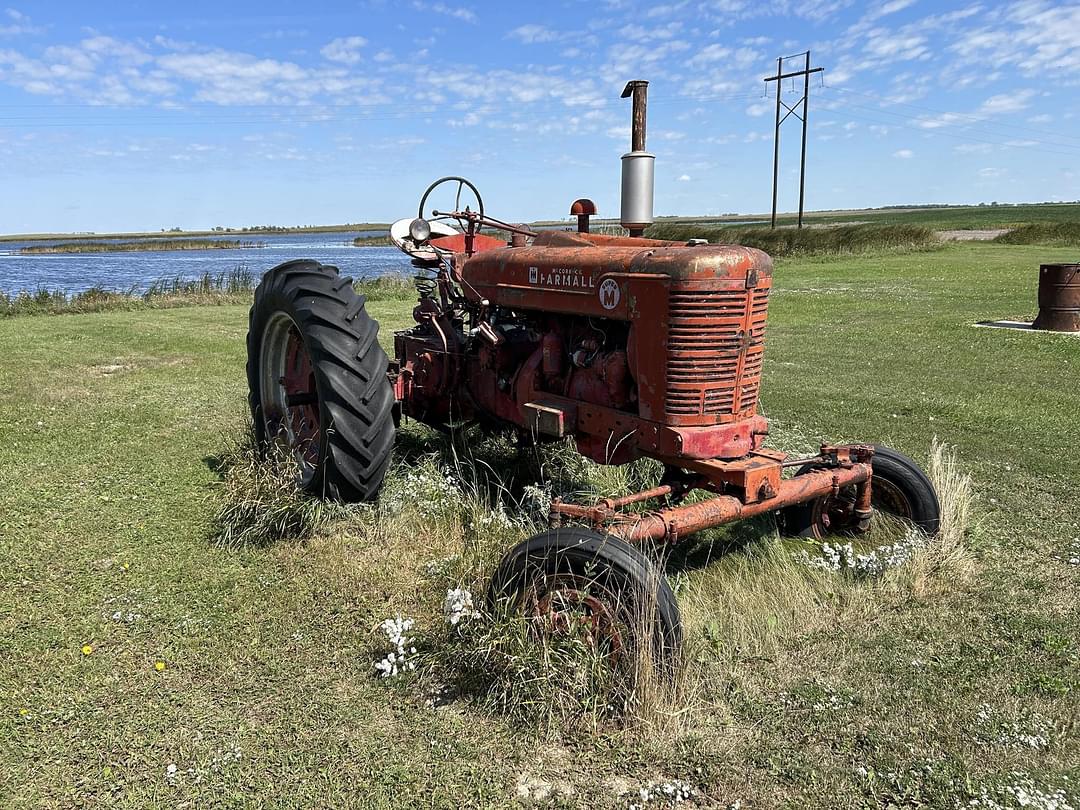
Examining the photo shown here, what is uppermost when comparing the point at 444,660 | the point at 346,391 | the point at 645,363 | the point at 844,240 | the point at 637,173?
the point at 844,240

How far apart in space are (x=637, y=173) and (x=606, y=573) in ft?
7.65

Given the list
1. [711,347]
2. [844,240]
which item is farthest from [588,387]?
[844,240]

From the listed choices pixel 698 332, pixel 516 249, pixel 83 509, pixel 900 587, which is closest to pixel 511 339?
pixel 516 249

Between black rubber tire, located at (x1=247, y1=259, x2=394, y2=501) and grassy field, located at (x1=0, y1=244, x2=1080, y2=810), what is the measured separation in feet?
0.96

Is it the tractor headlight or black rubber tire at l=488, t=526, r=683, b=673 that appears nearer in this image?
black rubber tire at l=488, t=526, r=683, b=673

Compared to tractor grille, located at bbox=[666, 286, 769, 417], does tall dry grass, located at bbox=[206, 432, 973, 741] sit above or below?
below

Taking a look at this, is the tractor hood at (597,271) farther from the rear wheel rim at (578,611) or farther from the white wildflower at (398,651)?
the white wildflower at (398,651)

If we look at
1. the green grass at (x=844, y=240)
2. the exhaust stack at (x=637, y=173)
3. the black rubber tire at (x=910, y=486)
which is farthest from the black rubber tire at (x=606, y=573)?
the green grass at (x=844, y=240)

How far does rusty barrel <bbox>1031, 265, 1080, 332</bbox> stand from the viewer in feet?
38.5

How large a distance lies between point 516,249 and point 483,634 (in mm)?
2267

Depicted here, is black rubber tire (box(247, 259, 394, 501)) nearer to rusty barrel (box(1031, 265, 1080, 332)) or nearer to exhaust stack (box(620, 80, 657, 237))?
exhaust stack (box(620, 80, 657, 237))

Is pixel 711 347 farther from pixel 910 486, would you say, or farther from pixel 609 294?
pixel 910 486

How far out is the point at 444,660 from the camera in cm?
320

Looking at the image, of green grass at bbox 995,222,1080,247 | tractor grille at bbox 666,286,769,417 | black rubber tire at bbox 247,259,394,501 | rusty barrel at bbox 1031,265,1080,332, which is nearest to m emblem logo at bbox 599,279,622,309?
tractor grille at bbox 666,286,769,417
